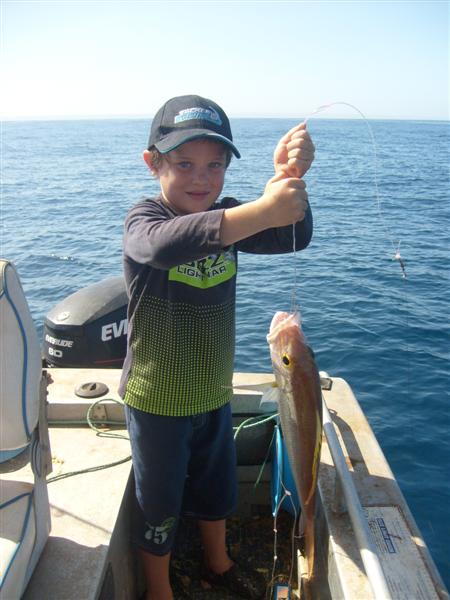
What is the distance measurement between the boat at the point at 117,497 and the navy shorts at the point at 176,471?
0.22 meters

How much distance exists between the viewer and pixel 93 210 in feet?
64.4

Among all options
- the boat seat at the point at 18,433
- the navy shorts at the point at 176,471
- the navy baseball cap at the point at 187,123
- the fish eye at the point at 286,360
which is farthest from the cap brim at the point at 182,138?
the navy shorts at the point at 176,471

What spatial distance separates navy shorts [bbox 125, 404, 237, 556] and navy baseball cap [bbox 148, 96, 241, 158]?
1259mm

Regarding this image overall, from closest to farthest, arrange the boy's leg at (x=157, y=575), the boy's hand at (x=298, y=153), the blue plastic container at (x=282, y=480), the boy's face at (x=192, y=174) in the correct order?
the boy's hand at (x=298, y=153)
the boy's face at (x=192, y=174)
the boy's leg at (x=157, y=575)
the blue plastic container at (x=282, y=480)

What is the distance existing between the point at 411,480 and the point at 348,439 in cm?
263

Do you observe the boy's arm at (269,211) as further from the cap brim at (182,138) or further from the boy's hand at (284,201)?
the cap brim at (182,138)

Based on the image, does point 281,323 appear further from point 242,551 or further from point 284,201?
point 242,551

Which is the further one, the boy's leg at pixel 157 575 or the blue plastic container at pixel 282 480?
the blue plastic container at pixel 282 480

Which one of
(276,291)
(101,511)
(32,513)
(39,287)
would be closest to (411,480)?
(101,511)

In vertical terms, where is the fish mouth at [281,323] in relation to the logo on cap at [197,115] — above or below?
below

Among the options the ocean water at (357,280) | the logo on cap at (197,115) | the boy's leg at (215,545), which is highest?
the logo on cap at (197,115)

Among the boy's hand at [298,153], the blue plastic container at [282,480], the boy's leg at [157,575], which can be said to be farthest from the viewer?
the blue plastic container at [282,480]

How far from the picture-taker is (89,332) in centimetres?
439

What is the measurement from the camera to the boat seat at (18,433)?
6.59 feet
